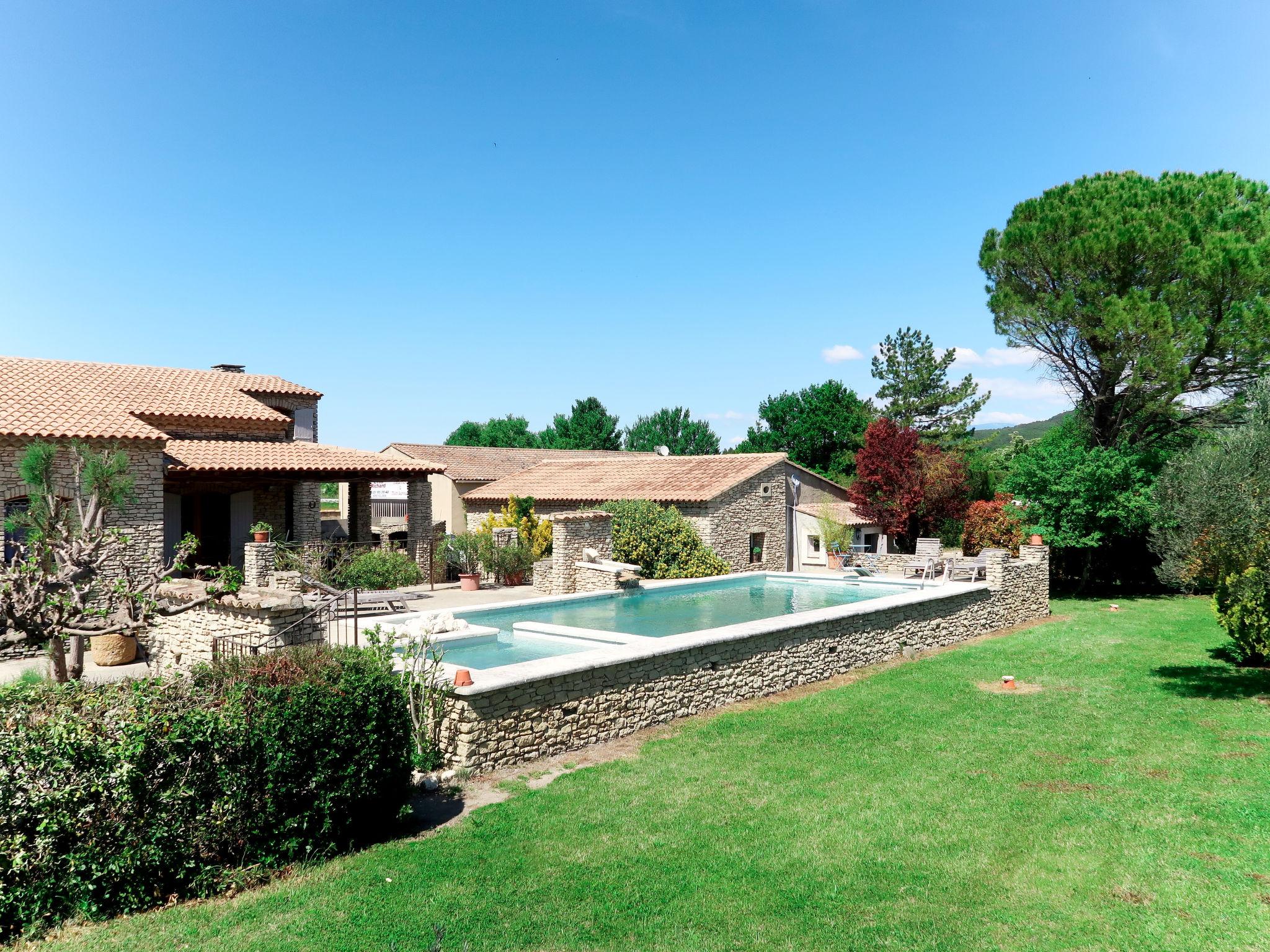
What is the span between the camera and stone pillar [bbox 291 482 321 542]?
2275 cm

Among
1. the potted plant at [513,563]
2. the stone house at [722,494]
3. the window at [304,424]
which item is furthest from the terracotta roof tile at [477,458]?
the potted plant at [513,563]

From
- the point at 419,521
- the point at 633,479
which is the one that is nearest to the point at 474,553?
the point at 419,521

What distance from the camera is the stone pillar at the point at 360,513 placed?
24.8m

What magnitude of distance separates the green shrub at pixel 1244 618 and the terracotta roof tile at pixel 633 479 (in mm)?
13574

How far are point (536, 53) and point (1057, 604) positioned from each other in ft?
69.1

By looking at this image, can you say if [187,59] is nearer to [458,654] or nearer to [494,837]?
[458,654]

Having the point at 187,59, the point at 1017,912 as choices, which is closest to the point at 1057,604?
the point at 1017,912

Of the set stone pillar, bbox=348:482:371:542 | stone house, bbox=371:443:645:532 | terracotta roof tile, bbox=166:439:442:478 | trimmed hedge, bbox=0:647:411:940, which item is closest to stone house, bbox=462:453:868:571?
stone house, bbox=371:443:645:532

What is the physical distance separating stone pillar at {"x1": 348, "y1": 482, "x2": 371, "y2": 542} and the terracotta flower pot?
11637 millimetres

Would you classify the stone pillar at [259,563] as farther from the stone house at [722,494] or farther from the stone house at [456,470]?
the stone house at [456,470]

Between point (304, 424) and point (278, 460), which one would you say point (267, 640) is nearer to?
point (278, 460)

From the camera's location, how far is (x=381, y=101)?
19031 millimetres

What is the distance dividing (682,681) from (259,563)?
1042 centimetres

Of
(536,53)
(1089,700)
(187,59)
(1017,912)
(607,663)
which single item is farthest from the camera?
(536,53)
